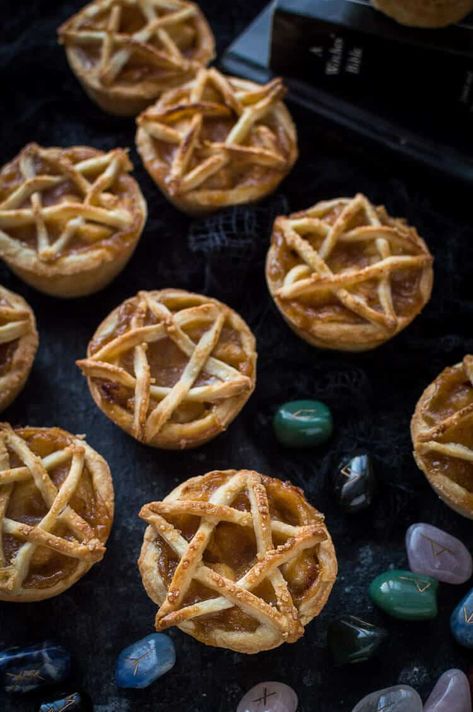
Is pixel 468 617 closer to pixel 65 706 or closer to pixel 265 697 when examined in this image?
pixel 265 697

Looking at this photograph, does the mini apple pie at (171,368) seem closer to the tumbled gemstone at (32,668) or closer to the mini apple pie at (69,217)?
the mini apple pie at (69,217)

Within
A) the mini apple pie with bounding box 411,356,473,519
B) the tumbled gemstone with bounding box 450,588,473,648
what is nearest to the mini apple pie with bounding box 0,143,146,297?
the mini apple pie with bounding box 411,356,473,519

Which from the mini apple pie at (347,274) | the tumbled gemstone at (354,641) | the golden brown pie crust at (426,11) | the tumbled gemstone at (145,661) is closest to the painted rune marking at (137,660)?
the tumbled gemstone at (145,661)

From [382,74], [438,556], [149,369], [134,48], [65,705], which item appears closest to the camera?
[65,705]

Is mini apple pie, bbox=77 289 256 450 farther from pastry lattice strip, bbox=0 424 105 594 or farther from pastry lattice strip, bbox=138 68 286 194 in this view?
pastry lattice strip, bbox=138 68 286 194

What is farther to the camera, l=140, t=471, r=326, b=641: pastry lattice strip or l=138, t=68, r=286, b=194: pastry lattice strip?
l=138, t=68, r=286, b=194: pastry lattice strip

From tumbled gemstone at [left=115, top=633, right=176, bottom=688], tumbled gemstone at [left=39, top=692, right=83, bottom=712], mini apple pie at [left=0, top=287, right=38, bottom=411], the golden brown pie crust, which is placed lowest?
tumbled gemstone at [left=39, top=692, right=83, bottom=712]

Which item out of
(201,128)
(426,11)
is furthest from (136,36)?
(426,11)
